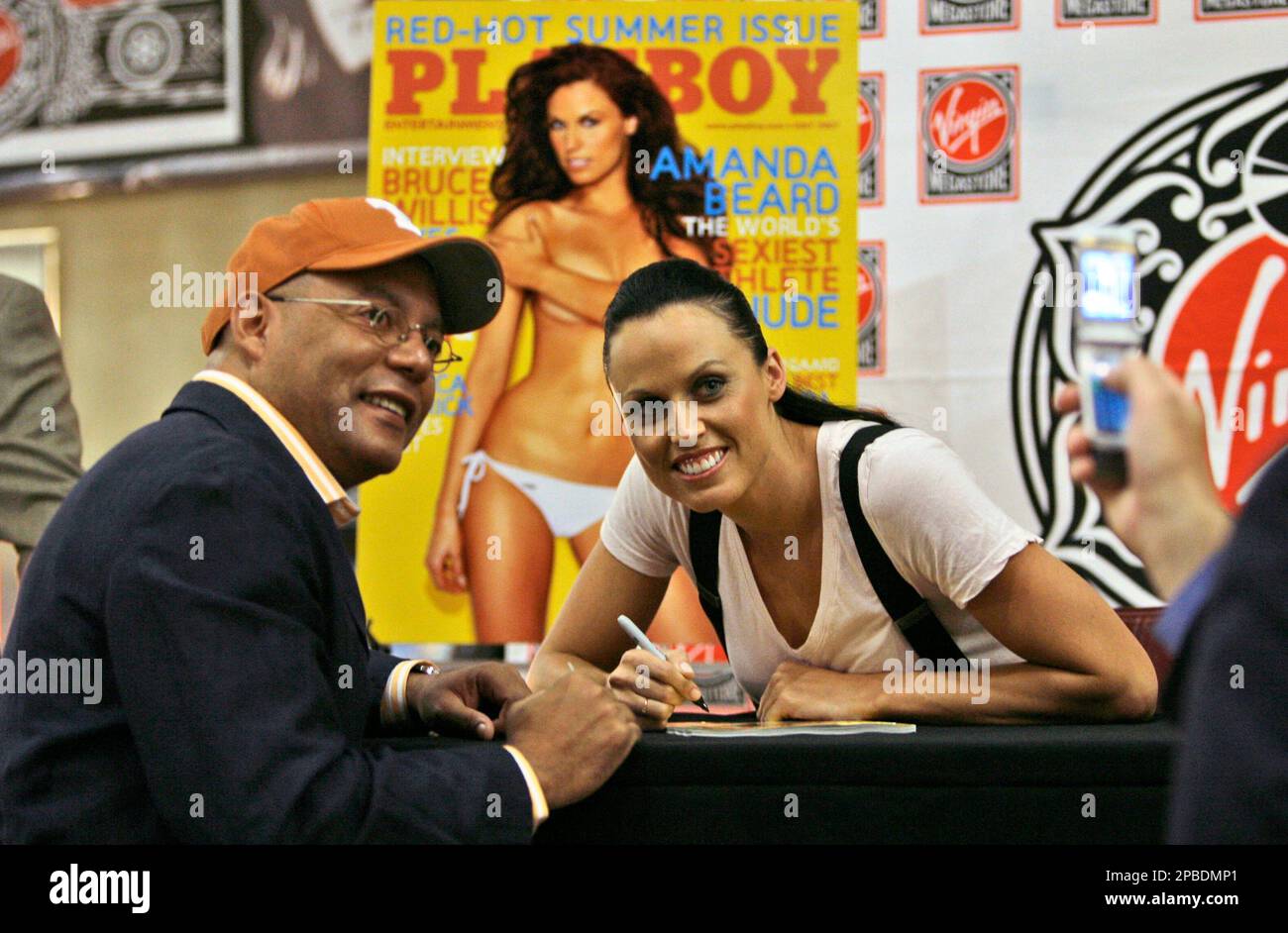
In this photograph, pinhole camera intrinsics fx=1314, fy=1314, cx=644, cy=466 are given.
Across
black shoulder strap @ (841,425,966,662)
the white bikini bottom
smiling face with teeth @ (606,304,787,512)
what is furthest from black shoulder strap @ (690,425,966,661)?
the white bikini bottom

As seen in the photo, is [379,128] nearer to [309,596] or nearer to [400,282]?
[400,282]

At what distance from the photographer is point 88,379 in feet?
15.6

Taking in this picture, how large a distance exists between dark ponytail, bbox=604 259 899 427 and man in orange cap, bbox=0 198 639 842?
58cm

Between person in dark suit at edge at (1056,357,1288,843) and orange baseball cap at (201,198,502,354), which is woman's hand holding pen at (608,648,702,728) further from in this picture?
person in dark suit at edge at (1056,357,1288,843)

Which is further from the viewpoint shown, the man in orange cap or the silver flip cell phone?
the man in orange cap

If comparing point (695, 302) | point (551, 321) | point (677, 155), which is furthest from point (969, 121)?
point (695, 302)

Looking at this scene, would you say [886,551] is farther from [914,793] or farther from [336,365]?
[336,365]

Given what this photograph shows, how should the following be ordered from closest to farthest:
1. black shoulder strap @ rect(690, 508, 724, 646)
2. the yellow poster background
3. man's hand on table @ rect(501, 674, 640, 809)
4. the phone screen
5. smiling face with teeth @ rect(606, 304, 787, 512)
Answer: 1. the phone screen
2. man's hand on table @ rect(501, 674, 640, 809)
3. smiling face with teeth @ rect(606, 304, 787, 512)
4. black shoulder strap @ rect(690, 508, 724, 646)
5. the yellow poster background

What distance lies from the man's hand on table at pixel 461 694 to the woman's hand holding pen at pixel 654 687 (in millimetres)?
143

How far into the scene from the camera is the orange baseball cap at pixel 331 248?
5.81ft

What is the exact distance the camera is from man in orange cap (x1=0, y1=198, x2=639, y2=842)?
1.35 meters

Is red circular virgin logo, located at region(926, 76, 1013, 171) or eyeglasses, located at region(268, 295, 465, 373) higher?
red circular virgin logo, located at region(926, 76, 1013, 171)

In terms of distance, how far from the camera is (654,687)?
1.80 m

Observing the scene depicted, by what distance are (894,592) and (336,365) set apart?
0.87 metres
